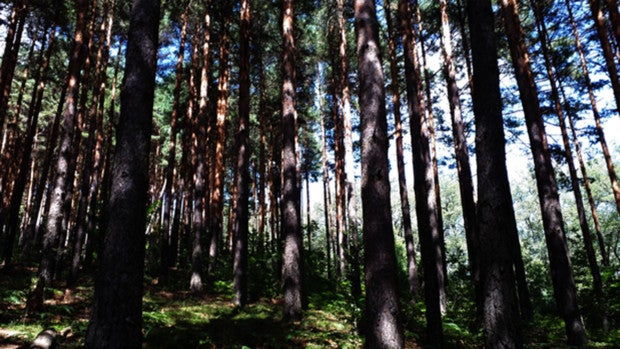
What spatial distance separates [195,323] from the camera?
722cm

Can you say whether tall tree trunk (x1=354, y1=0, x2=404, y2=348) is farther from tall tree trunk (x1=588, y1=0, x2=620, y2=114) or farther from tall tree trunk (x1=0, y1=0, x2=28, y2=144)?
tall tree trunk (x1=0, y1=0, x2=28, y2=144)

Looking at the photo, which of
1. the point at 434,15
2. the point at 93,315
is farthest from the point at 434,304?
the point at 434,15

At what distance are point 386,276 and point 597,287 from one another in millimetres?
14221

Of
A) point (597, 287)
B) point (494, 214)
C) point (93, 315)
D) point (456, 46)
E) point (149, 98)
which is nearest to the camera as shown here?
point (93, 315)

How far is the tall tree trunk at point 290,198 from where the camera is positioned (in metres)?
8.38

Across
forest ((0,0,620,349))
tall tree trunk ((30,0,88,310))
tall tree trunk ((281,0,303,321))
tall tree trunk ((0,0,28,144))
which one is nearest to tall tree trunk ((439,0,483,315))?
forest ((0,0,620,349))

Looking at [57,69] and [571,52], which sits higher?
[57,69]

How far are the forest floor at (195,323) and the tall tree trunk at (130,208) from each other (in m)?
2.46

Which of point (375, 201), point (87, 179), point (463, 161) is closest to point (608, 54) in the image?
point (463, 161)

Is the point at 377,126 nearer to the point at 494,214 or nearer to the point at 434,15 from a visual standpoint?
the point at 494,214

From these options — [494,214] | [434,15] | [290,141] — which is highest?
[434,15]

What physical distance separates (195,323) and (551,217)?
914 cm

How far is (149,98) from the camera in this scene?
4312 millimetres

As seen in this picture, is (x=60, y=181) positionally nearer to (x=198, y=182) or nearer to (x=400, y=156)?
(x=198, y=182)
